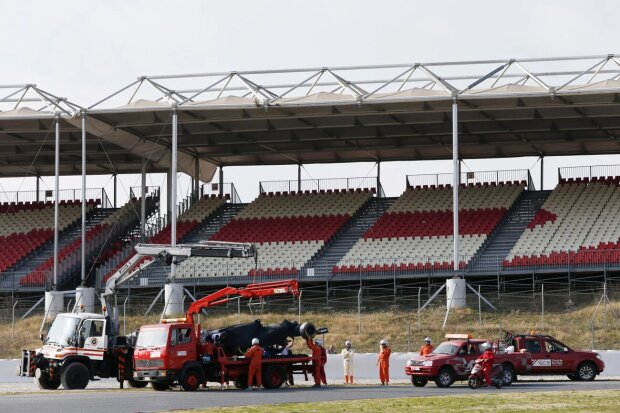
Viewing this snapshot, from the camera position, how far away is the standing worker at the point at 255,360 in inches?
1367

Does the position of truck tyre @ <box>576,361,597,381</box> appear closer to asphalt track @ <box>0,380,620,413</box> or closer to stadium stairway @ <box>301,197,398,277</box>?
asphalt track @ <box>0,380,620,413</box>

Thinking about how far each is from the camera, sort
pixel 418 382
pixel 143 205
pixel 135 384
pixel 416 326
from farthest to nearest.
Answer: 1. pixel 143 205
2. pixel 416 326
3. pixel 135 384
4. pixel 418 382

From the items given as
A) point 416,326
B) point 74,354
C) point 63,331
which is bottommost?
point 74,354

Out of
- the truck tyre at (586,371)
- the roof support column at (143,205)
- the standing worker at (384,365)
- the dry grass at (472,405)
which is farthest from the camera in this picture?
the roof support column at (143,205)

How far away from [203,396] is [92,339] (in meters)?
6.01

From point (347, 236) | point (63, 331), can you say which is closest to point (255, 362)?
point (63, 331)

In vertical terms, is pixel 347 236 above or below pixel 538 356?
above

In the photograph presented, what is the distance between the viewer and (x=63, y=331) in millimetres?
36750

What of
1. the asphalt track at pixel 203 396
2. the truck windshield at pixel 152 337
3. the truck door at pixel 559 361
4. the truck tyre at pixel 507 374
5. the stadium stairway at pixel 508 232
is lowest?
the asphalt track at pixel 203 396

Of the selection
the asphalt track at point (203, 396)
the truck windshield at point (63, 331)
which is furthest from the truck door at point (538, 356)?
the truck windshield at point (63, 331)

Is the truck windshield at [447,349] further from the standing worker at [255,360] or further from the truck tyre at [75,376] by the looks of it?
the truck tyre at [75,376]

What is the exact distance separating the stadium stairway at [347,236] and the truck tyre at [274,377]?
18382 millimetres

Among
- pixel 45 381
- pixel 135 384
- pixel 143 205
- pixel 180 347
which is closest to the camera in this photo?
pixel 180 347

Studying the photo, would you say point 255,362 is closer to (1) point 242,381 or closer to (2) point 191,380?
(1) point 242,381
